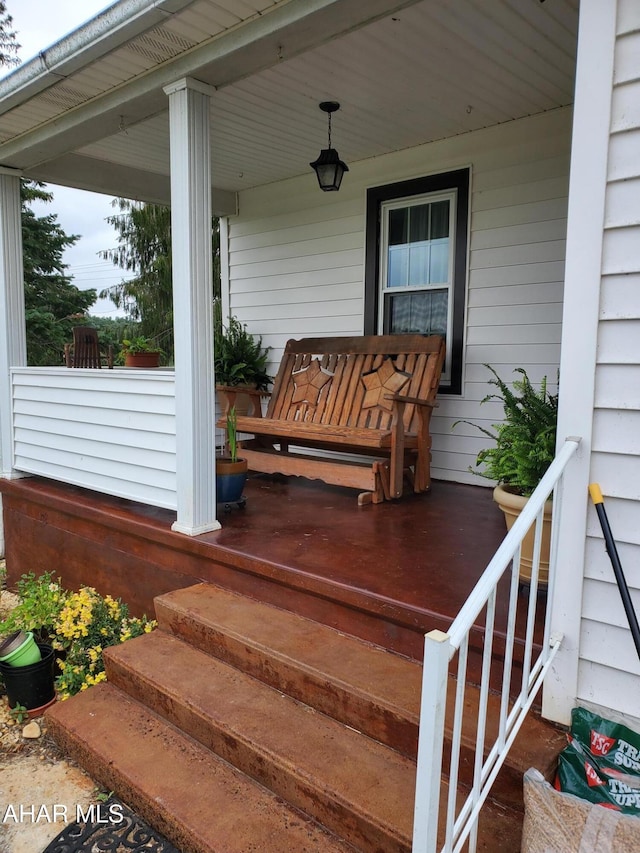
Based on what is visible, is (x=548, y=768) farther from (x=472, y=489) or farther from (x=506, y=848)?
(x=472, y=489)

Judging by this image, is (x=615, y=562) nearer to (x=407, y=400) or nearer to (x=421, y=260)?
(x=407, y=400)

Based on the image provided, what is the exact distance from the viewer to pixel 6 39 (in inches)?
603

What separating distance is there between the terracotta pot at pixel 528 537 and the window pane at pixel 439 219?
94.0 inches

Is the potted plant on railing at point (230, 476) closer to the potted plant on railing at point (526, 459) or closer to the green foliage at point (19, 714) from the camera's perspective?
the green foliage at point (19, 714)

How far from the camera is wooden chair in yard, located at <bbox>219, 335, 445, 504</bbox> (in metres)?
3.62

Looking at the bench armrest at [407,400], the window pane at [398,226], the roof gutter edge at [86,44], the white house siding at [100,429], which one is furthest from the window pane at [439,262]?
the roof gutter edge at [86,44]

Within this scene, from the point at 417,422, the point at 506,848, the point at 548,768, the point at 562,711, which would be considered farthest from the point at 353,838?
the point at 417,422

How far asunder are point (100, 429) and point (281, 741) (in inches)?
89.4

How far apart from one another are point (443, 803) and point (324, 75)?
3.34 meters

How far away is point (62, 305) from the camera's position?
1559 centimetres

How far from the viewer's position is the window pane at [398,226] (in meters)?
4.34

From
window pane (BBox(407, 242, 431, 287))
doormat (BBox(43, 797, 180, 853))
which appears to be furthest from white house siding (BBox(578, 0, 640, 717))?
window pane (BBox(407, 242, 431, 287))

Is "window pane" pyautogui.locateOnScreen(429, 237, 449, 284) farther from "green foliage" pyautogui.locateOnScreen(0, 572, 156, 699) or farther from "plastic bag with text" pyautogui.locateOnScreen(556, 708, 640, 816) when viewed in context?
"plastic bag with text" pyautogui.locateOnScreen(556, 708, 640, 816)

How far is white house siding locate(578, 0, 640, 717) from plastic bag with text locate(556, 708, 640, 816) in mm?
66
